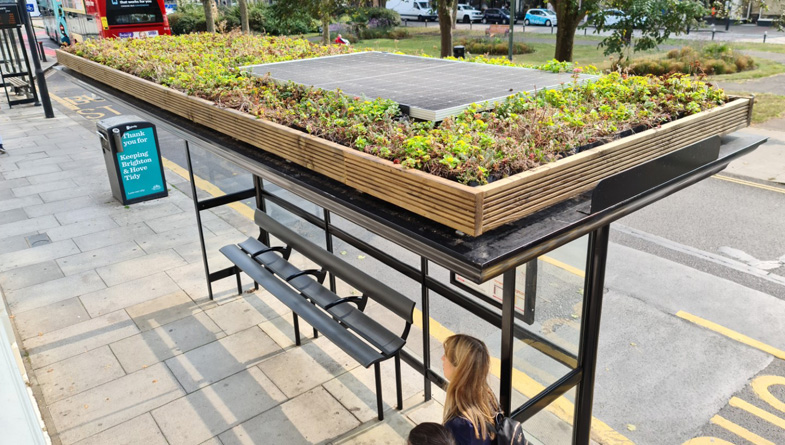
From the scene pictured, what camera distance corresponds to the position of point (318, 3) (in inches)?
644

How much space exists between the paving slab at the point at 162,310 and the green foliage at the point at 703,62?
1590 cm

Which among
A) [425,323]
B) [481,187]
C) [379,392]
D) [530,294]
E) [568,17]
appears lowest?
[379,392]

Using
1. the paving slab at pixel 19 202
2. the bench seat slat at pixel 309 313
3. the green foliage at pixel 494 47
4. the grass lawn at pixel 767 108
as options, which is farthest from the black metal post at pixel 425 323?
the green foliage at pixel 494 47

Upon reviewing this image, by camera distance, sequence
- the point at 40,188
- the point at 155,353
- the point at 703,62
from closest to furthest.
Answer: the point at 155,353, the point at 40,188, the point at 703,62

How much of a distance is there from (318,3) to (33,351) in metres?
12.9

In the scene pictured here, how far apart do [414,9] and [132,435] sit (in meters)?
50.9

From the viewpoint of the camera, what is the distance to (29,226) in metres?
8.87

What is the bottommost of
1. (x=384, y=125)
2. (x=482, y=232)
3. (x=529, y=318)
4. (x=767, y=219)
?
(x=767, y=219)

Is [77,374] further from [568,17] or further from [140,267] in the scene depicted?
[568,17]

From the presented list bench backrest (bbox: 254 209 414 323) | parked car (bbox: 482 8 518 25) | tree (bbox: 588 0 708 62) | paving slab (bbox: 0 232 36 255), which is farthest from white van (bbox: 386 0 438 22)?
bench backrest (bbox: 254 209 414 323)

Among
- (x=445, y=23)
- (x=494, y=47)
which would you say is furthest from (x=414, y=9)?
(x=445, y=23)

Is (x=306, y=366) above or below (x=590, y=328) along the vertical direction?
below

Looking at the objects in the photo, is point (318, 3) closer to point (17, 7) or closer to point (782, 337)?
point (17, 7)

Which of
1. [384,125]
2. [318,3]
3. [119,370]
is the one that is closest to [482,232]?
[384,125]
